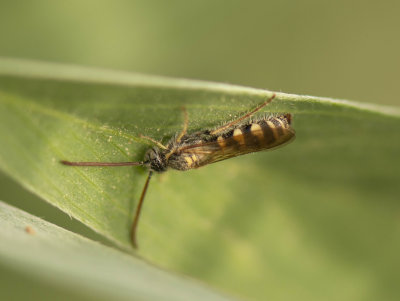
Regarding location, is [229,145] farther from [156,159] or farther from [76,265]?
[76,265]

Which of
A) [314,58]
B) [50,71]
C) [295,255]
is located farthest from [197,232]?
[314,58]

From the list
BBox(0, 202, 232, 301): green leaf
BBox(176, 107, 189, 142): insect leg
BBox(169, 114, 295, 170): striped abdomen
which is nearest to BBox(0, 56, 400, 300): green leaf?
BBox(176, 107, 189, 142): insect leg

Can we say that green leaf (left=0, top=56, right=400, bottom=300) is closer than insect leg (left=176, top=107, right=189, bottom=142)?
Yes

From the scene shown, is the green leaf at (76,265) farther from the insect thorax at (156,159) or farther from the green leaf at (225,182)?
the insect thorax at (156,159)

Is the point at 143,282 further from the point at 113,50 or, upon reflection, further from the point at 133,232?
the point at 113,50

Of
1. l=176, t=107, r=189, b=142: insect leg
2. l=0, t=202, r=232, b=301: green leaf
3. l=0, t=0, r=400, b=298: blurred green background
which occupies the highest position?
l=0, t=0, r=400, b=298: blurred green background

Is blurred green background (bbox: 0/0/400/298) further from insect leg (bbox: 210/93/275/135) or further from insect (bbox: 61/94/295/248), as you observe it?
insect leg (bbox: 210/93/275/135)

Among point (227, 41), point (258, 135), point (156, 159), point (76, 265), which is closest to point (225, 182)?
point (258, 135)
